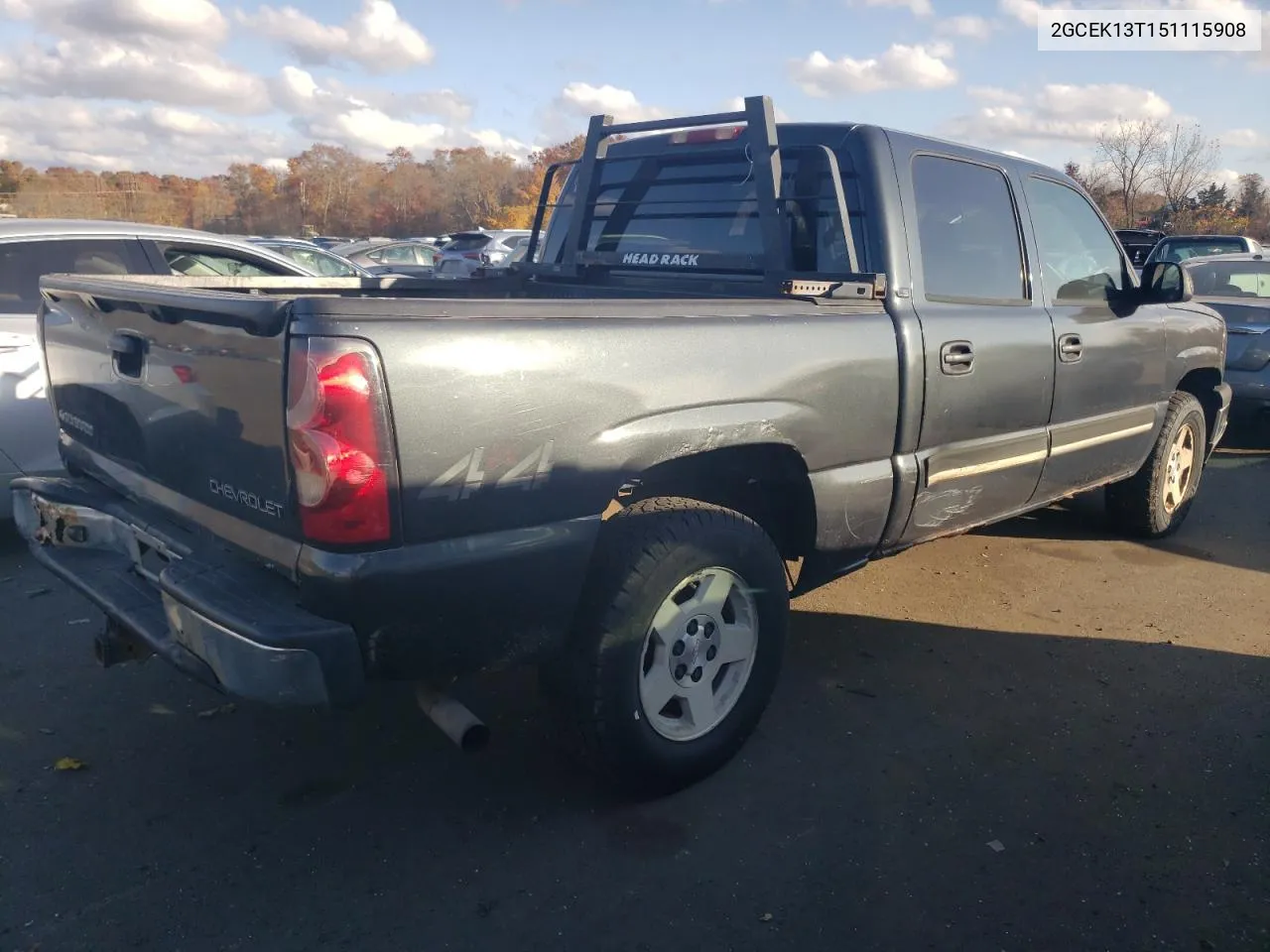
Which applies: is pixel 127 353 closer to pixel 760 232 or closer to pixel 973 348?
pixel 760 232

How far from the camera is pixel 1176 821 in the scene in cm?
303

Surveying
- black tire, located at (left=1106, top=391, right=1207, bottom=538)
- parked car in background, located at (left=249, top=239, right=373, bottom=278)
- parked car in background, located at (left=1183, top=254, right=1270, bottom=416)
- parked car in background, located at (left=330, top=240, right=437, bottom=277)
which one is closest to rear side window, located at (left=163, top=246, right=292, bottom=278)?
black tire, located at (left=1106, top=391, right=1207, bottom=538)

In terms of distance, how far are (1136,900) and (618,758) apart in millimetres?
1432

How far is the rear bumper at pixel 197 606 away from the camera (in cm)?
228

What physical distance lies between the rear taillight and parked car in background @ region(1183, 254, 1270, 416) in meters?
7.59

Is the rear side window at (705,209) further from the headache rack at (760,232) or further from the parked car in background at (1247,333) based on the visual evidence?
the parked car in background at (1247,333)

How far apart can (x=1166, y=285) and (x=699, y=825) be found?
3607 millimetres

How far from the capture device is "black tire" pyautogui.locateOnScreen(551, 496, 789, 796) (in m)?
2.77

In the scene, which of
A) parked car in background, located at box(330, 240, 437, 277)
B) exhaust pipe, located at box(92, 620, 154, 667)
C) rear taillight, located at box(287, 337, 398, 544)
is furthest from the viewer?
parked car in background, located at box(330, 240, 437, 277)

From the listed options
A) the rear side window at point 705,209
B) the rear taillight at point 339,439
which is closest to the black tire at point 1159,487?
the rear side window at point 705,209

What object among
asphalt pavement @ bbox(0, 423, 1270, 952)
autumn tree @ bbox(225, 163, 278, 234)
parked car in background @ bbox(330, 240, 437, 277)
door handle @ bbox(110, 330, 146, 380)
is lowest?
asphalt pavement @ bbox(0, 423, 1270, 952)

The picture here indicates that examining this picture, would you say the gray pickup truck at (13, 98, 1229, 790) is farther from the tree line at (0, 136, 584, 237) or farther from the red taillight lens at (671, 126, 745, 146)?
the tree line at (0, 136, 584, 237)

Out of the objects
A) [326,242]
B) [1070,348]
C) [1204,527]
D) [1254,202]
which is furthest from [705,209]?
[1254,202]

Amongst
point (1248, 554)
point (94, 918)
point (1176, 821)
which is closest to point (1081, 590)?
point (1248, 554)
